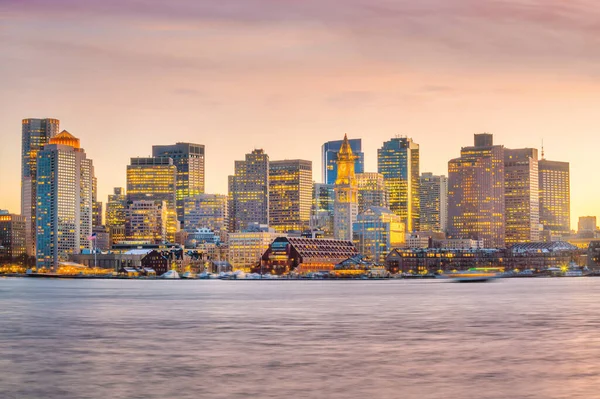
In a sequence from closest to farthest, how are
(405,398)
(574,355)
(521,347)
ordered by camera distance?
(405,398) → (574,355) → (521,347)

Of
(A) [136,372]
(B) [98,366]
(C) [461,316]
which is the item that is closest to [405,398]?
(A) [136,372]

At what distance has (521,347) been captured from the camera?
235ft

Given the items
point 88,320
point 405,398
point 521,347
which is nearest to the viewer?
point 405,398

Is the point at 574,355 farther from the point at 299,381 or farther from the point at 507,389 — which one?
the point at 299,381

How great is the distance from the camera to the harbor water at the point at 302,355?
52.8 meters

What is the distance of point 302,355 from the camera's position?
219 feet

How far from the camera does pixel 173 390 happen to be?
2057 inches

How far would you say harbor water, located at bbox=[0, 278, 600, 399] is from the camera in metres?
52.8

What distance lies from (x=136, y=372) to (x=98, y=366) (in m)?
4.25

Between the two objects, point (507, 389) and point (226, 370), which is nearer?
point (507, 389)

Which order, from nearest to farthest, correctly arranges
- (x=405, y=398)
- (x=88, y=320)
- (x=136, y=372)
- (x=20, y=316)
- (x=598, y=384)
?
(x=405, y=398)
(x=598, y=384)
(x=136, y=372)
(x=88, y=320)
(x=20, y=316)

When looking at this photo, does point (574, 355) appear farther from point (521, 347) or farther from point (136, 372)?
point (136, 372)

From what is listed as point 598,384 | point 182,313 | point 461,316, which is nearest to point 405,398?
point 598,384

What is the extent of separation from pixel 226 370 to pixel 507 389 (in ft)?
55.6
